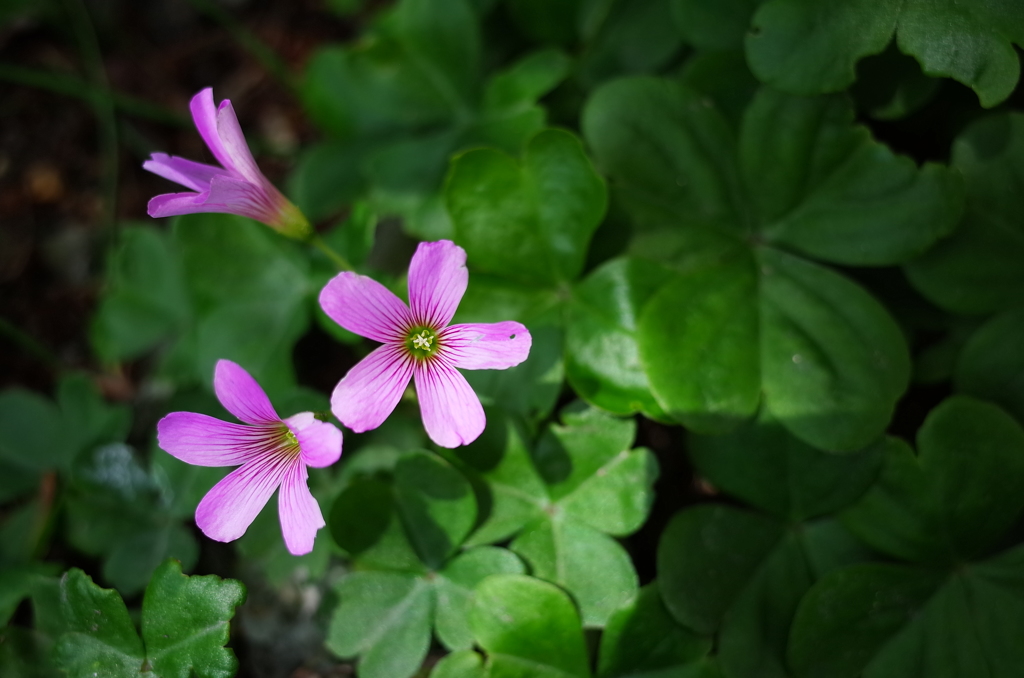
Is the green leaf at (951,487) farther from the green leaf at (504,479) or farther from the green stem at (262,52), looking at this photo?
the green stem at (262,52)

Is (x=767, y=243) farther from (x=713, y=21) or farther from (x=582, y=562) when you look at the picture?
(x=582, y=562)

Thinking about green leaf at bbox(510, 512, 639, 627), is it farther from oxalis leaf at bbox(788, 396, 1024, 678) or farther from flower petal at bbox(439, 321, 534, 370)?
flower petal at bbox(439, 321, 534, 370)

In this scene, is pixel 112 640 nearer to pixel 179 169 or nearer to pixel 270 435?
pixel 270 435

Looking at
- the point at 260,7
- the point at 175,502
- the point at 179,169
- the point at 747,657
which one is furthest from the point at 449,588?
the point at 260,7

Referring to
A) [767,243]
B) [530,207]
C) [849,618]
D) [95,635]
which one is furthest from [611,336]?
[95,635]

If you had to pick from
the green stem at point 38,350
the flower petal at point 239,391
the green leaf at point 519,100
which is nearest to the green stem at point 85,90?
the green stem at point 38,350

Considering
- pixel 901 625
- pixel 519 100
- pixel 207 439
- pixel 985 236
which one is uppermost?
pixel 519 100
